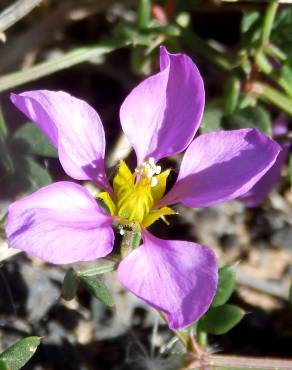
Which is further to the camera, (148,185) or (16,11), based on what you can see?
(16,11)

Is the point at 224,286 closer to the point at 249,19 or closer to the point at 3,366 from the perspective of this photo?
the point at 3,366

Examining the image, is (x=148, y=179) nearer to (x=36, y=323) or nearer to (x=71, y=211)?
(x=71, y=211)

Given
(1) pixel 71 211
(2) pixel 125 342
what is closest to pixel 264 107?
(2) pixel 125 342

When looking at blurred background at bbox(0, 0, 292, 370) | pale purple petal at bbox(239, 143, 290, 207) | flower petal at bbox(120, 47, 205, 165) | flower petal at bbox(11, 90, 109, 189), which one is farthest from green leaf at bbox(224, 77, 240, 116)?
flower petal at bbox(11, 90, 109, 189)

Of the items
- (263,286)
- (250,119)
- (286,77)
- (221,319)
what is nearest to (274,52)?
(286,77)

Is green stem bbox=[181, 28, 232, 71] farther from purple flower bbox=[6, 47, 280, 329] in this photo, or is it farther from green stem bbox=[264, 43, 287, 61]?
purple flower bbox=[6, 47, 280, 329]
